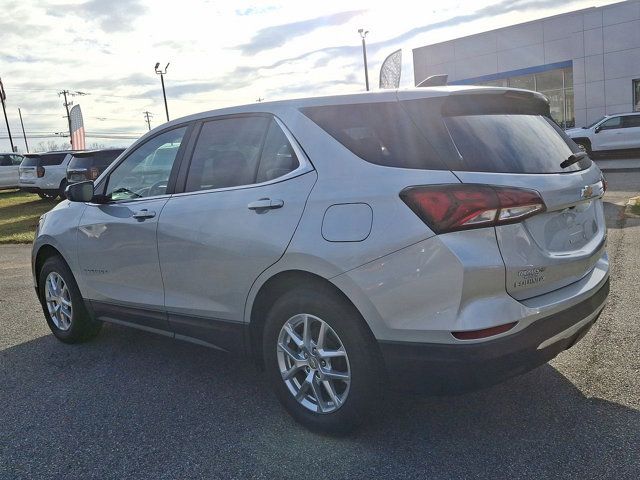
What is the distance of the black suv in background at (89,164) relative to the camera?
16500 mm

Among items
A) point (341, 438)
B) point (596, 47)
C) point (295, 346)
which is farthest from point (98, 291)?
point (596, 47)

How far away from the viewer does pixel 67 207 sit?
15.6 feet

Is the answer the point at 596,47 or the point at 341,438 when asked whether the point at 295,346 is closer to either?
the point at 341,438

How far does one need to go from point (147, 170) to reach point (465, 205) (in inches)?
98.1

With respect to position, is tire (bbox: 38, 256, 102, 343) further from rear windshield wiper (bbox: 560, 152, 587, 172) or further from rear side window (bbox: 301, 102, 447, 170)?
rear windshield wiper (bbox: 560, 152, 587, 172)

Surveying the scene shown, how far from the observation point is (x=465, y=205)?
254 centimetres

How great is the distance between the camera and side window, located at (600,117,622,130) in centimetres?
2142

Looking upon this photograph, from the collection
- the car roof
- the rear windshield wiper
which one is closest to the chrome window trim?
the car roof

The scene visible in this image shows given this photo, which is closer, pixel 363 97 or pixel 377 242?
pixel 377 242

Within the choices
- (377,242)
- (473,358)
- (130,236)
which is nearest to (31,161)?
(130,236)

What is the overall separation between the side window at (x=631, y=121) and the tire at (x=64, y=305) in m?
21.5

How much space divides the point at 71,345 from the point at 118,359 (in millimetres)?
676

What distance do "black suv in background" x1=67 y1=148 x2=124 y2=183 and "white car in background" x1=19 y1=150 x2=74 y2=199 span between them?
2241mm

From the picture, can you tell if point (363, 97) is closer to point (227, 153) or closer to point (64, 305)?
point (227, 153)
